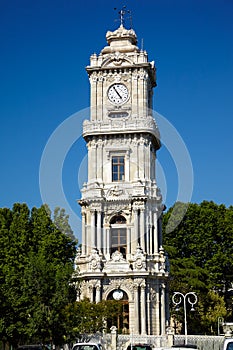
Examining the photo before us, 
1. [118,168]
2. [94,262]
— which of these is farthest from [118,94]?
[94,262]

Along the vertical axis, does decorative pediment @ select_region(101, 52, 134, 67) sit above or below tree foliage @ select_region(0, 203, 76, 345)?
above

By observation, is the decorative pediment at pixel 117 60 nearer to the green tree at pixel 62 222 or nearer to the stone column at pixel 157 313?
the green tree at pixel 62 222

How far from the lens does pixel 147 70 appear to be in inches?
2359

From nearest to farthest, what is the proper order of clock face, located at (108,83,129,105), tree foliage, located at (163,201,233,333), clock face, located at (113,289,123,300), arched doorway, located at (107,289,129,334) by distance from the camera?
arched doorway, located at (107,289,129,334), clock face, located at (113,289,123,300), clock face, located at (108,83,129,105), tree foliage, located at (163,201,233,333)

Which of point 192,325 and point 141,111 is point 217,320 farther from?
point 141,111

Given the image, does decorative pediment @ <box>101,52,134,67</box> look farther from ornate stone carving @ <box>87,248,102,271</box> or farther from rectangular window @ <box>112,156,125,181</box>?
ornate stone carving @ <box>87,248,102,271</box>

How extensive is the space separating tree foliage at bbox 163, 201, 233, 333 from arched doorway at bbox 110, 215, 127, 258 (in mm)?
Result: 8971

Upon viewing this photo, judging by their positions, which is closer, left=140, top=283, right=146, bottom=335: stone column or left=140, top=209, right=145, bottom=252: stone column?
left=140, top=283, right=146, bottom=335: stone column

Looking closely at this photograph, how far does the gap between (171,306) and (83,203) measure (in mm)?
14631

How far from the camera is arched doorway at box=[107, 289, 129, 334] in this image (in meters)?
52.5

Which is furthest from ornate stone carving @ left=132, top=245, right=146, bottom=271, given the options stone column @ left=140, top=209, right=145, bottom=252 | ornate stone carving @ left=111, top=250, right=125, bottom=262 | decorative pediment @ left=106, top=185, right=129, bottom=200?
decorative pediment @ left=106, top=185, right=129, bottom=200

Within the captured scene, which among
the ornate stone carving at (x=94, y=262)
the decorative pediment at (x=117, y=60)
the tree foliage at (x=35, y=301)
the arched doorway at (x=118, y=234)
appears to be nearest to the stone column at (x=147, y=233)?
the arched doorway at (x=118, y=234)

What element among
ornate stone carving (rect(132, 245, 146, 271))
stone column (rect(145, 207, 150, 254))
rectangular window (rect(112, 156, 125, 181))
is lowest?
ornate stone carving (rect(132, 245, 146, 271))

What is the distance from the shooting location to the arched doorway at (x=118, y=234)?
56.5 metres
